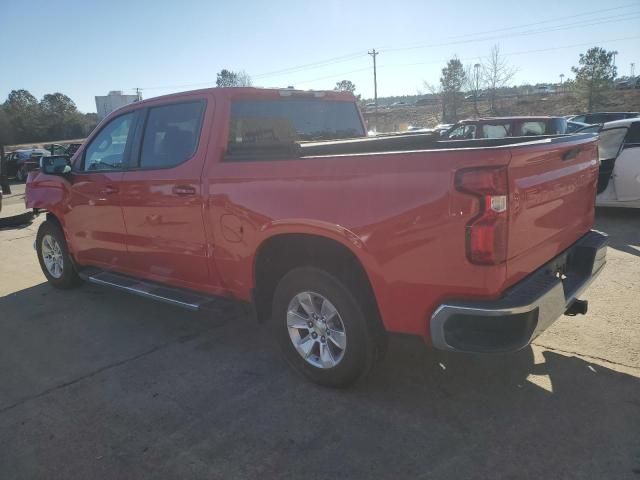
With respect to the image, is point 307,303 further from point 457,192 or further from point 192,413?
point 457,192

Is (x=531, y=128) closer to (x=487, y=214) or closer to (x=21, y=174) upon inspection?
(x=487, y=214)

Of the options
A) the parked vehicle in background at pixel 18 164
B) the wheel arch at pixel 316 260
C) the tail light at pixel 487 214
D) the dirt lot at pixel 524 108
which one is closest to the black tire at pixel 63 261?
the wheel arch at pixel 316 260

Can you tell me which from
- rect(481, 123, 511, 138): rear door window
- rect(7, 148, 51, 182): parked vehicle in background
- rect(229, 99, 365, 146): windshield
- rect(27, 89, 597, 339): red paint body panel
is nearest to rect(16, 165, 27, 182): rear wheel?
rect(7, 148, 51, 182): parked vehicle in background

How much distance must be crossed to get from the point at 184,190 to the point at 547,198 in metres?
2.55

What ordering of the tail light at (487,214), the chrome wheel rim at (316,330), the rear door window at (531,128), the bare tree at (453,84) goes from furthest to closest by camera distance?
the bare tree at (453,84) < the rear door window at (531,128) < the chrome wheel rim at (316,330) < the tail light at (487,214)

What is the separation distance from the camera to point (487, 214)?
241 centimetres

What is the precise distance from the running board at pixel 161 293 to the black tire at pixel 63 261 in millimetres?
709

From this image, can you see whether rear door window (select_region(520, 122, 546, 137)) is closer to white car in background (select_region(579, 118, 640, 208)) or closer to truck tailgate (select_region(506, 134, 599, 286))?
white car in background (select_region(579, 118, 640, 208))

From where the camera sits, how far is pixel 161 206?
4.06 metres

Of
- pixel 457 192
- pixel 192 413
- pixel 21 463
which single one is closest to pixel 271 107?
pixel 457 192

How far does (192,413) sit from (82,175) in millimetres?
2985

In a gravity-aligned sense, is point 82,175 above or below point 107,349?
above

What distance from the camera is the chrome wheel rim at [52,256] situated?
5942 mm

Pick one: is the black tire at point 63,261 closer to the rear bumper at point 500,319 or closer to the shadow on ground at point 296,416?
the shadow on ground at point 296,416
